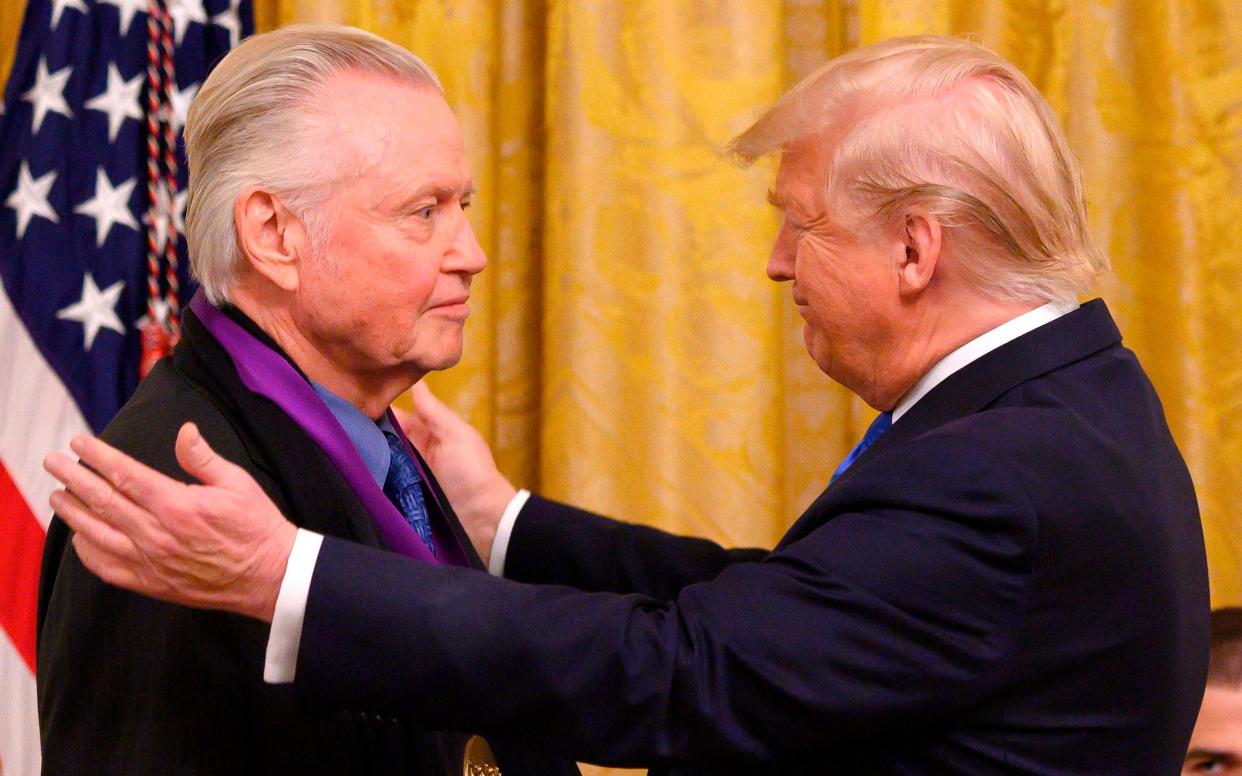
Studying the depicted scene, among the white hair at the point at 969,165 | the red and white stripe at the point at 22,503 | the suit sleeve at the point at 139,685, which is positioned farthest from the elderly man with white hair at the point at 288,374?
the red and white stripe at the point at 22,503

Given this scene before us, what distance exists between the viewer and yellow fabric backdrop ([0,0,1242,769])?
112 inches

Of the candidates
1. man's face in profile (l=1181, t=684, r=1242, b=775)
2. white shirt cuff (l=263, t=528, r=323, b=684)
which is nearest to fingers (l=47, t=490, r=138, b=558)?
white shirt cuff (l=263, t=528, r=323, b=684)

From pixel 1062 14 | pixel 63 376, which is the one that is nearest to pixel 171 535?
pixel 63 376

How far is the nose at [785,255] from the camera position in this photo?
1.79 meters

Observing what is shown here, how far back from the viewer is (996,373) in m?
1.54

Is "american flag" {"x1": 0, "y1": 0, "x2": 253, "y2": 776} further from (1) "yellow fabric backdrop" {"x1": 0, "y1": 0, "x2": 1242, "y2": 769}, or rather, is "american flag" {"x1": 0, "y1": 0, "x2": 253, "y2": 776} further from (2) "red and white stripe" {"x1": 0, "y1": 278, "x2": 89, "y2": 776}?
(1) "yellow fabric backdrop" {"x1": 0, "y1": 0, "x2": 1242, "y2": 769}

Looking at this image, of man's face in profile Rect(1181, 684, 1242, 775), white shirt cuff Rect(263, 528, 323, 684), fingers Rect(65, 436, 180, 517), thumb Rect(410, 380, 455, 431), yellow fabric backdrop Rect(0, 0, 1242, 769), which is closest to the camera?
fingers Rect(65, 436, 180, 517)

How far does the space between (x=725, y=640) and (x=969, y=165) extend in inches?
26.2

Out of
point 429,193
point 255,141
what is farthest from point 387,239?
point 255,141

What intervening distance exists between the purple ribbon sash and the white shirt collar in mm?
655

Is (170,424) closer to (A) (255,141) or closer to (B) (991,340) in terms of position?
(A) (255,141)

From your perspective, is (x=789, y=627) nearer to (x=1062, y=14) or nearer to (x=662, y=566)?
(x=662, y=566)

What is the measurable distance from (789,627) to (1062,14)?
209 cm

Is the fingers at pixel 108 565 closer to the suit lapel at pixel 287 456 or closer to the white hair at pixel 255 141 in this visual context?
the suit lapel at pixel 287 456
